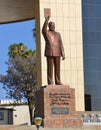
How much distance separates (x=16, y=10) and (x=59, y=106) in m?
23.9

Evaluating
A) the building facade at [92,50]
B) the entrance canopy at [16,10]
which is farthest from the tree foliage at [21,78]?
the building facade at [92,50]

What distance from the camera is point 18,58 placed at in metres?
53.2

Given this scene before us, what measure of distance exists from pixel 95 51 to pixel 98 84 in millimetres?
2408

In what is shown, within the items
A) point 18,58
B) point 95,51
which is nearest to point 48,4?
point 95,51

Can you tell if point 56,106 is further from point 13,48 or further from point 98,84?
point 13,48

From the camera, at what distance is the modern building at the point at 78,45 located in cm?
3391

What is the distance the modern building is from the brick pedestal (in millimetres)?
12099

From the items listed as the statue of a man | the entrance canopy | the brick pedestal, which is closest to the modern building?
the entrance canopy

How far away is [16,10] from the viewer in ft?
144

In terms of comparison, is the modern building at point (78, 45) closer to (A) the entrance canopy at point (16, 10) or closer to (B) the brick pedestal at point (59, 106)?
(A) the entrance canopy at point (16, 10)

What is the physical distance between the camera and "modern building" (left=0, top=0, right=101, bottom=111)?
111 feet

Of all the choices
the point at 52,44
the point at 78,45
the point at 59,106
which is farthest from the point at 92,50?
the point at 59,106

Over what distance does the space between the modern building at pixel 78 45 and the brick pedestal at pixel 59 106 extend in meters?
12.1

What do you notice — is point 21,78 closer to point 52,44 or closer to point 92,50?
point 92,50
